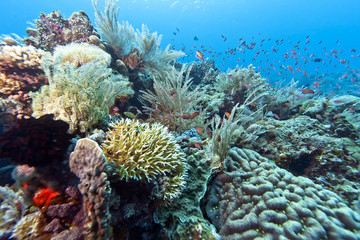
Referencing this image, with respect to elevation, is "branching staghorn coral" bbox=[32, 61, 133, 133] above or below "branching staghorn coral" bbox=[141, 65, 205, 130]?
below

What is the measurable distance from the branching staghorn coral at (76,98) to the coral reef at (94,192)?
0.95 m

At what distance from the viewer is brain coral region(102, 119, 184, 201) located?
201 cm

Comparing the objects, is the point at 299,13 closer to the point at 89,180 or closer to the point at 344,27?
the point at 344,27

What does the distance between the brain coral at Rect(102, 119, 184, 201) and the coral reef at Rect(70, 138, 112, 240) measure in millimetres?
320

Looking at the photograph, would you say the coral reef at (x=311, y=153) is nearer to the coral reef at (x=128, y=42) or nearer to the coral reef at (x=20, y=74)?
the coral reef at (x=128, y=42)

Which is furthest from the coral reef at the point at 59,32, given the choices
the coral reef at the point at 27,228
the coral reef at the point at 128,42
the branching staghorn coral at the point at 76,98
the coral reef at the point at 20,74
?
the coral reef at the point at 27,228

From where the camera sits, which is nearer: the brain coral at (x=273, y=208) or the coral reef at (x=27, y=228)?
the coral reef at (x=27, y=228)

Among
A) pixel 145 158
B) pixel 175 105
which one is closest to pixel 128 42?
pixel 175 105

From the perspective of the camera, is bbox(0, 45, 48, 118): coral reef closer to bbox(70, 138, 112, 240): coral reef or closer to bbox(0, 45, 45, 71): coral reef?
bbox(0, 45, 45, 71): coral reef

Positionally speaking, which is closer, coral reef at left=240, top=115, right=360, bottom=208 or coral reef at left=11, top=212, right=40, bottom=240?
coral reef at left=11, top=212, right=40, bottom=240

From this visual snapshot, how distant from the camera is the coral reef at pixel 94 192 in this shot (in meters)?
1.47

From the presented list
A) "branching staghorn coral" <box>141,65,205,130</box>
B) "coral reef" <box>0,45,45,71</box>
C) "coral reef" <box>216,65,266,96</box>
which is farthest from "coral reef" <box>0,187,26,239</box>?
"coral reef" <box>216,65,266,96</box>

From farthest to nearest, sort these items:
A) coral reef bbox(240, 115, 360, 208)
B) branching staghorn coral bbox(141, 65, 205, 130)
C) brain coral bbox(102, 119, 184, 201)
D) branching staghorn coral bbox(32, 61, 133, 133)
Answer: branching staghorn coral bbox(141, 65, 205, 130) → coral reef bbox(240, 115, 360, 208) → branching staghorn coral bbox(32, 61, 133, 133) → brain coral bbox(102, 119, 184, 201)

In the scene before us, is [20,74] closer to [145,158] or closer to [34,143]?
[34,143]
